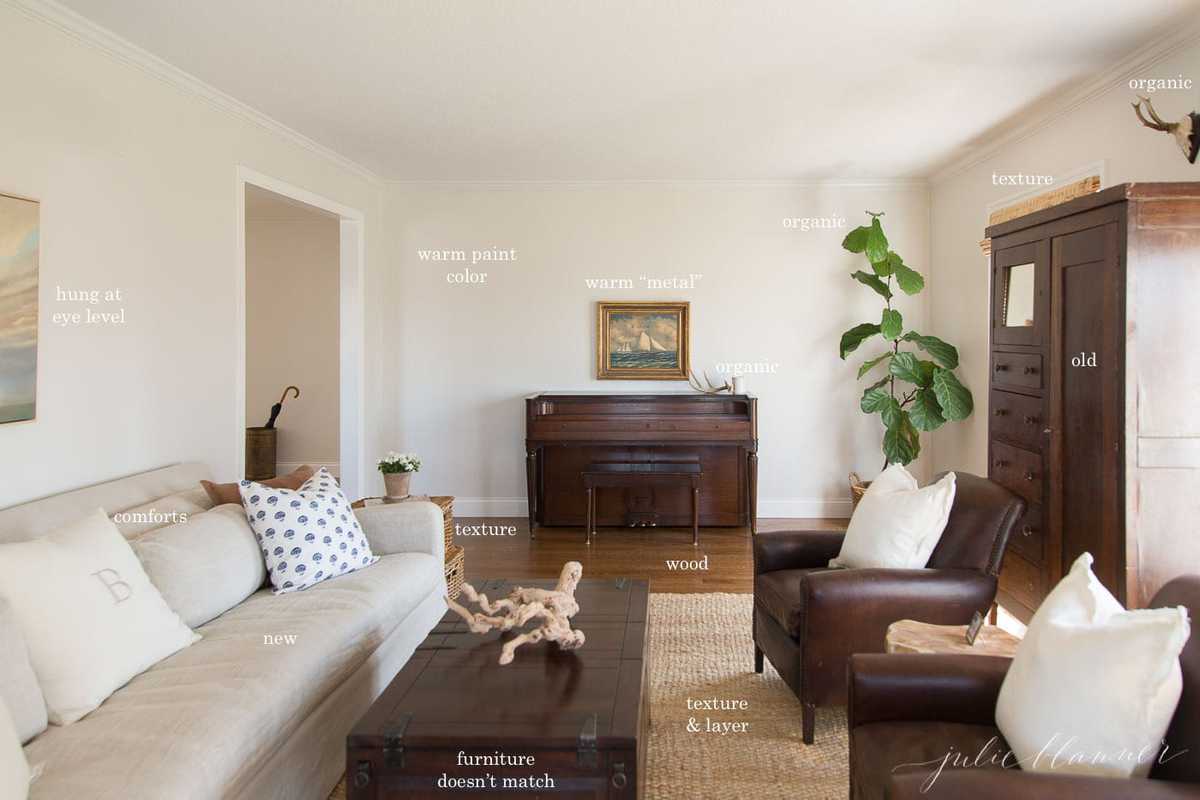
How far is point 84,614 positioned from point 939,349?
5.14m

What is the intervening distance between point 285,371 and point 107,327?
465 centimetres

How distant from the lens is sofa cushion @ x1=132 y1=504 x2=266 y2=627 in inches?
99.7

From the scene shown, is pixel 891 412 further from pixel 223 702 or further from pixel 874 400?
pixel 223 702

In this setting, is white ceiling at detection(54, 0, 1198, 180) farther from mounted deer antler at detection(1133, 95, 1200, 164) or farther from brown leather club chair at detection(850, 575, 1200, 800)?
brown leather club chair at detection(850, 575, 1200, 800)

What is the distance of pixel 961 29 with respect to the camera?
3.23m

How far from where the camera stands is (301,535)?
3.01 metres

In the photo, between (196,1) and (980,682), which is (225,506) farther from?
(980,682)

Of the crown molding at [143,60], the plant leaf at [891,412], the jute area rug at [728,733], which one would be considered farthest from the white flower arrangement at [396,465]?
the plant leaf at [891,412]

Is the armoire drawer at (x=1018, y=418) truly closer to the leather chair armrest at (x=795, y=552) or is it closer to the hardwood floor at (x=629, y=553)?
the leather chair armrest at (x=795, y=552)

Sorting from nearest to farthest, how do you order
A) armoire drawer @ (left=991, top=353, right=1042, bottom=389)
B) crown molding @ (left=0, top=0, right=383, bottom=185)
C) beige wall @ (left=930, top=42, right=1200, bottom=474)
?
1. crown molding @ (left=0, top=0, right=383, bottom=185)
2. armoire drawer @ (left=991, top=353, right=1042, bottom=389)
3. beige wall @ (left=930, top=42, right=1200, bottom=474)

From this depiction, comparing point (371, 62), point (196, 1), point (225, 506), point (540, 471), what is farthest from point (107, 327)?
point (540, 471)

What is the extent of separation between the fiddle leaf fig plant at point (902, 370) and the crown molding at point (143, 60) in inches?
146

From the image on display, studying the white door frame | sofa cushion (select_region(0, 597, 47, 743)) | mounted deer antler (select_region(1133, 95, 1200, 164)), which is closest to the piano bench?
the white door frame

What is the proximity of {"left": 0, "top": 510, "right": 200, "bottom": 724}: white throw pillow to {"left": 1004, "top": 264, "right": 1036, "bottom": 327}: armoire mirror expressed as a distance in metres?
3.33
